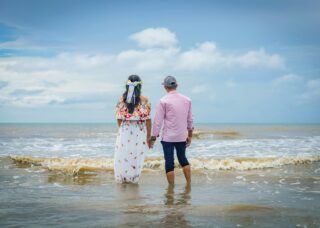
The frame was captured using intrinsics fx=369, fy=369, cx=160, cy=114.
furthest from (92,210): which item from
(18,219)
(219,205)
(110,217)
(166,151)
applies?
(166,151)

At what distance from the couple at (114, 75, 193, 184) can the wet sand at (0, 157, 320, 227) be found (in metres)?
0.42

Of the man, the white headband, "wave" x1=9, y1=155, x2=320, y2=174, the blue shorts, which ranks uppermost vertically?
the white headband

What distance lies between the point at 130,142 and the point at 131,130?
0.22 metres

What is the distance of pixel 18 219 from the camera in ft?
13.6

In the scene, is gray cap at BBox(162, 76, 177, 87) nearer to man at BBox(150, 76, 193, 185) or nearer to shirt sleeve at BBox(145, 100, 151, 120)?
man at BBox(150, 76, 193, 185)

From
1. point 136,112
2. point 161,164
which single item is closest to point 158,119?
point 136,112

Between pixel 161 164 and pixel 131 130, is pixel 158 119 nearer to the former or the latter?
pixel 131 130

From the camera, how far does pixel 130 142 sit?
6660 millimetres

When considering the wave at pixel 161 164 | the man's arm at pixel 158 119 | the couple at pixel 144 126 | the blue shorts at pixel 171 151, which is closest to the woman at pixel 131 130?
the couple at pixel 144 126

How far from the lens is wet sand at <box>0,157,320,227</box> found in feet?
13.3

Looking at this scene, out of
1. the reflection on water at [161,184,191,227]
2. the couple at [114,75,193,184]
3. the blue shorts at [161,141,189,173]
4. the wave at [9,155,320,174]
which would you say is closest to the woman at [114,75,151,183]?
the couple at [114,75,193,184]

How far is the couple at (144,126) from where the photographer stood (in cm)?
641

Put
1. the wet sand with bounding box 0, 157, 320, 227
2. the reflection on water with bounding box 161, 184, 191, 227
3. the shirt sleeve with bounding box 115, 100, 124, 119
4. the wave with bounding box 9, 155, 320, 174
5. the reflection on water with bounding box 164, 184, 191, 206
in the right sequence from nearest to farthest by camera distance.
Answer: the reflection on water with bounding box 161, 184, 191, 227, the wet sand with bounding box 0, 157, 320, 227, the reflection on water with bounding box 164, 184, 191, 206, the shirt sleeve with bounding box 115, 100, 124, 119, the wave with bounding box 9, 155, 320, 174

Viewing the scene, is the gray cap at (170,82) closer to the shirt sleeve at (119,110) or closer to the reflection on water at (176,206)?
the shirt sleeve at (119,110)
